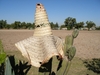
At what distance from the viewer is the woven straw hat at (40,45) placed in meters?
1.13

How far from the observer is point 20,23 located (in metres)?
103

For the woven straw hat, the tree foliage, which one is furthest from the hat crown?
the tree foliage

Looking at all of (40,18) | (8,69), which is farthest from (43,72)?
(40,18)

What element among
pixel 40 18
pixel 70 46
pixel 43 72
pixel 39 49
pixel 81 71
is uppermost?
pixel 40 18

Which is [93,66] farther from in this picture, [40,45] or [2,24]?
[2,24]

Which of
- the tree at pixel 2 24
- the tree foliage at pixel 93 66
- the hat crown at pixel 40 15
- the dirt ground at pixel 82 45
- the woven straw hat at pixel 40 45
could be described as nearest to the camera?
the woven straw hat at pixel 40 45

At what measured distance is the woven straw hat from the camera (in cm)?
113

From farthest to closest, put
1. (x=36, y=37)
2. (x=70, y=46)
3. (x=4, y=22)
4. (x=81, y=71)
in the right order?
(x=4, y=22), (x=81, y=71), (x=70, y=46), (x=36, y=37)

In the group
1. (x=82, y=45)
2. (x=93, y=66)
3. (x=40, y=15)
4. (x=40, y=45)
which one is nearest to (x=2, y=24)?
(x=82, y=45)

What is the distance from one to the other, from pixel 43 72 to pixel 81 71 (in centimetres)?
445

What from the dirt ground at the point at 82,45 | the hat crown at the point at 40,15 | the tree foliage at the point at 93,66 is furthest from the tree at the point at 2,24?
the hat crown at the point at 40,15

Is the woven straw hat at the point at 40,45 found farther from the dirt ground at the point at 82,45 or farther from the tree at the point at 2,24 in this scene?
the tree at the point at 2,24

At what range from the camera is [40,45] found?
128cm

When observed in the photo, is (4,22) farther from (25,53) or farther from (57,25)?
(25,53)
